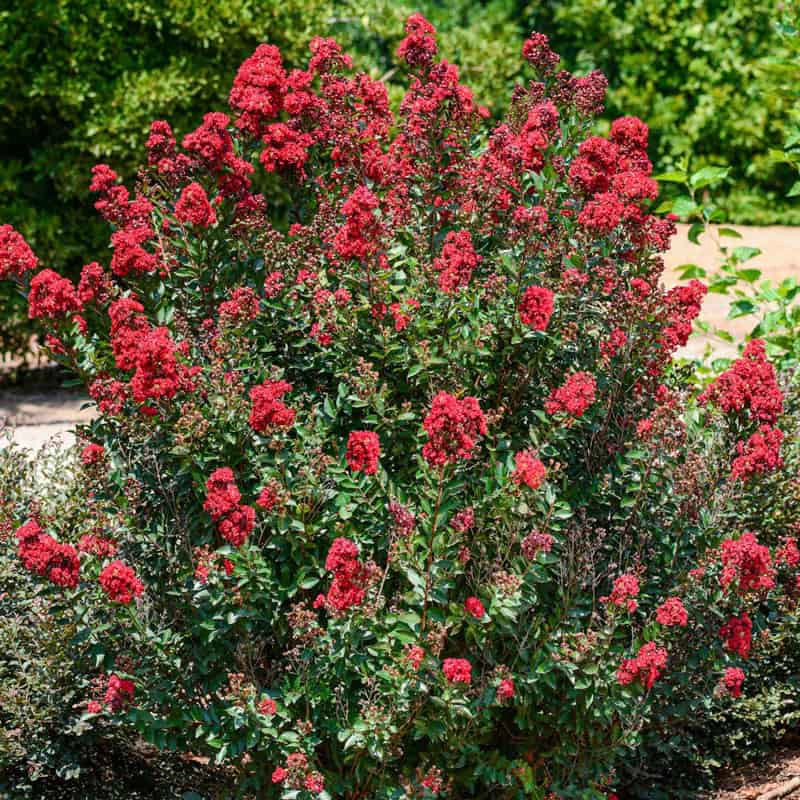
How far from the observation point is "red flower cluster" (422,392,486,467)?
2.50 m

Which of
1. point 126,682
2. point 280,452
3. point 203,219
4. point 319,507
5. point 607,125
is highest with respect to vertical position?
point 203,219

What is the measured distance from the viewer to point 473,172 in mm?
3236

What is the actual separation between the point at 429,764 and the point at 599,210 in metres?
1.50

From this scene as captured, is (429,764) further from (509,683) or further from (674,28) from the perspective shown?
(674,28)

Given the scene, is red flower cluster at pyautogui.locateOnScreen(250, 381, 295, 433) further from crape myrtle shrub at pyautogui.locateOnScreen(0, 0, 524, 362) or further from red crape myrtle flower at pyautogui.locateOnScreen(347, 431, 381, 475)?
crape myrtle shrub at pyautogui.locateOnScreen(0, 0, 524, 362)

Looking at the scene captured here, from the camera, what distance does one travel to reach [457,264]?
2.98m

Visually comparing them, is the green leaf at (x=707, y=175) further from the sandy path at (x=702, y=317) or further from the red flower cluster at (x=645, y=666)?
the red flower cluster at (x=645, y=666)

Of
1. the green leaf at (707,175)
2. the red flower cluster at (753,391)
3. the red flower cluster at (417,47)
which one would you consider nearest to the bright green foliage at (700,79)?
the green leaf at (707,175)

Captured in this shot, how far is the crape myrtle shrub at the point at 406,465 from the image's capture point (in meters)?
2.79

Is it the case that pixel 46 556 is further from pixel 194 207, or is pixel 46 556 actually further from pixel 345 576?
pixel 194 207

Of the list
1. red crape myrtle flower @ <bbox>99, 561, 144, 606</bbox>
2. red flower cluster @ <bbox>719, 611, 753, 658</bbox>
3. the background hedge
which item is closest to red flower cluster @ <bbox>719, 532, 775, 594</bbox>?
red flower cluster @ <bbox>719, 611, 753, 658</bbox>

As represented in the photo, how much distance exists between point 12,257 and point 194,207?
1.70 feet

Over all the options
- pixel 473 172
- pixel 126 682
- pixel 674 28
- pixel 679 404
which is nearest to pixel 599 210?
pixel 473 172

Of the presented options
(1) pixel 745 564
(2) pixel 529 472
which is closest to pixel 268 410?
(2) pixel 529 472
